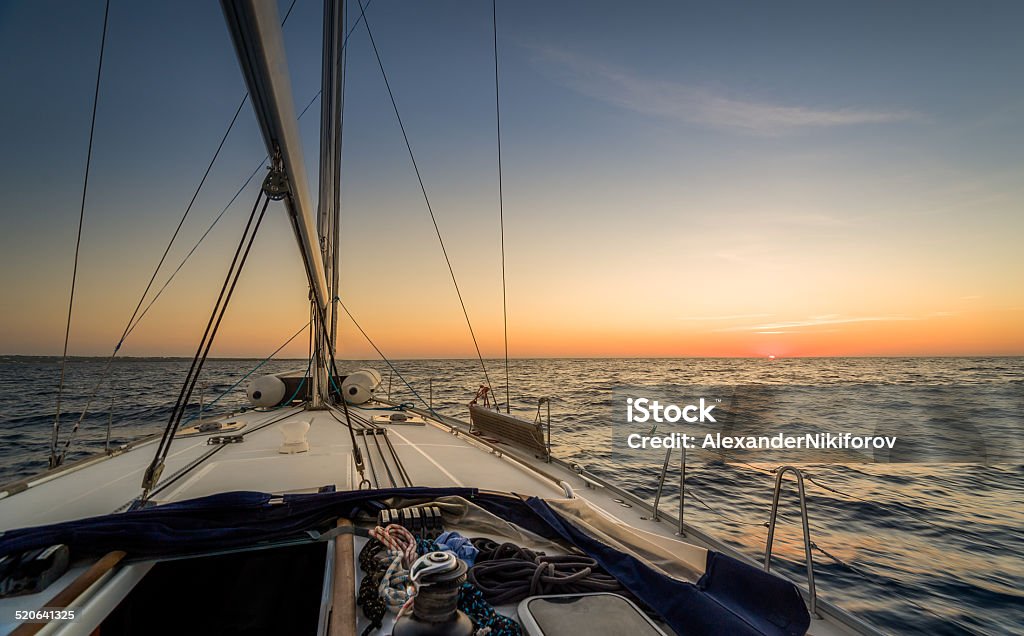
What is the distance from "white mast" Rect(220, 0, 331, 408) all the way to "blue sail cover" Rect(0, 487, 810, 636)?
2.04 metres

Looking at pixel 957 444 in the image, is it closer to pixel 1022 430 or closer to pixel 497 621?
pixel 1022 430

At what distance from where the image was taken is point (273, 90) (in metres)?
2.44

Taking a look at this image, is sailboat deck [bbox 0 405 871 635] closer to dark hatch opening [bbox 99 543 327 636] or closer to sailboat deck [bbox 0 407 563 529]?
sailboat deck [bbox 0 407 563 529]

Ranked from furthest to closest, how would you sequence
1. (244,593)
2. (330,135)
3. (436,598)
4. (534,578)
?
(330,135), (244,593), (534,578), (436,598)

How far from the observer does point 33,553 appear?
205 cm

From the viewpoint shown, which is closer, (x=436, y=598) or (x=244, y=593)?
(x=436, y=598)

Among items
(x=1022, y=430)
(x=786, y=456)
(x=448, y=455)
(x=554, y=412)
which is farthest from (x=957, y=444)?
(x=448, y=455)

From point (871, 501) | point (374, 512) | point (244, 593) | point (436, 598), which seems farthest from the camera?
point (871, 501)

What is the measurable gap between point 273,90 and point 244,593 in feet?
9.77

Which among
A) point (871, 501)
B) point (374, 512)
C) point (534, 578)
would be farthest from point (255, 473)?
point (871, 501)

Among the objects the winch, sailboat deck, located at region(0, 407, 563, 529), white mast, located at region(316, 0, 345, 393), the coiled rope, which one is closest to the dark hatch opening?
sailboat deck, located at region(0, 407, 563, 529)

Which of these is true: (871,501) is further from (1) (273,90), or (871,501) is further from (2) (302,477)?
(1) (273,90)

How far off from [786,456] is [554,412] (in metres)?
6.87

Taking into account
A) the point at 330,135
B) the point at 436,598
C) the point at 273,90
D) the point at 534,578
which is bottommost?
the point at 534,578
